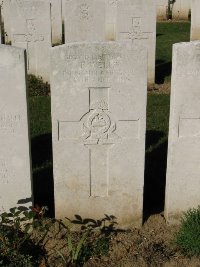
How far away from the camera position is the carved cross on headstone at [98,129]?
4.48m

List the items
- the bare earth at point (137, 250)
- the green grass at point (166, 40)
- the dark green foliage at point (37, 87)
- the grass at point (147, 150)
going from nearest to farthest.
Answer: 1. the bare earth at point (137, 250)
2. the grass at point (147, 150)
3. the dark green foliage at point (37, 87)
4. the green grass at point (166, 40)

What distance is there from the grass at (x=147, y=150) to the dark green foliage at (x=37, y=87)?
0.98 ft

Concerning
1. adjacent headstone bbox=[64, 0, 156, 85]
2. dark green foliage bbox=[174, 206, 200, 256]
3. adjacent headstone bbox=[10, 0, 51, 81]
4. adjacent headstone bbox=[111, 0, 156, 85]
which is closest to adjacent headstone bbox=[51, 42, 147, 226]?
dark green foliage bbox=[174, 206, 200, 256]

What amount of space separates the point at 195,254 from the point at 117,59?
1.90m

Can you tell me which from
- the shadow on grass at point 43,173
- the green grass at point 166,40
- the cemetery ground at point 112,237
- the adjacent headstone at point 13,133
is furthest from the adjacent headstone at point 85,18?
the adjacent headstone at point 13,133

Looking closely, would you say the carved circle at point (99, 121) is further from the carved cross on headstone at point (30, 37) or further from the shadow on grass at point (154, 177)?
the carved cross on headstone at point (30, 37)

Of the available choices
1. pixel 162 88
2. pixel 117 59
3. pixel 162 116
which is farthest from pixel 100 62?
pixel 162 88

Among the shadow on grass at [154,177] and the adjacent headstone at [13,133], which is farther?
the shadow on grass at [154,177]

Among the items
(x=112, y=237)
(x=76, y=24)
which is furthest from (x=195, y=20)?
(x=112, y=237)

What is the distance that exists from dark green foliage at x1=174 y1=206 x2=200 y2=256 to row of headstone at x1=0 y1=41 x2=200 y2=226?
39cm

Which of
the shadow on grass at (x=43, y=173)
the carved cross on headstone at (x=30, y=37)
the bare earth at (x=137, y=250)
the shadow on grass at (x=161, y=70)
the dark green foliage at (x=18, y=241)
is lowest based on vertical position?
the bare earth at (x=137, y=250)

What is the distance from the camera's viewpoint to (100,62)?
4.33m

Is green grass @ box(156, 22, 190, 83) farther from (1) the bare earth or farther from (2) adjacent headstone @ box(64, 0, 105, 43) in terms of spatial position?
(1) the bare earth

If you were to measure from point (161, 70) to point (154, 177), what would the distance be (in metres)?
5.95
